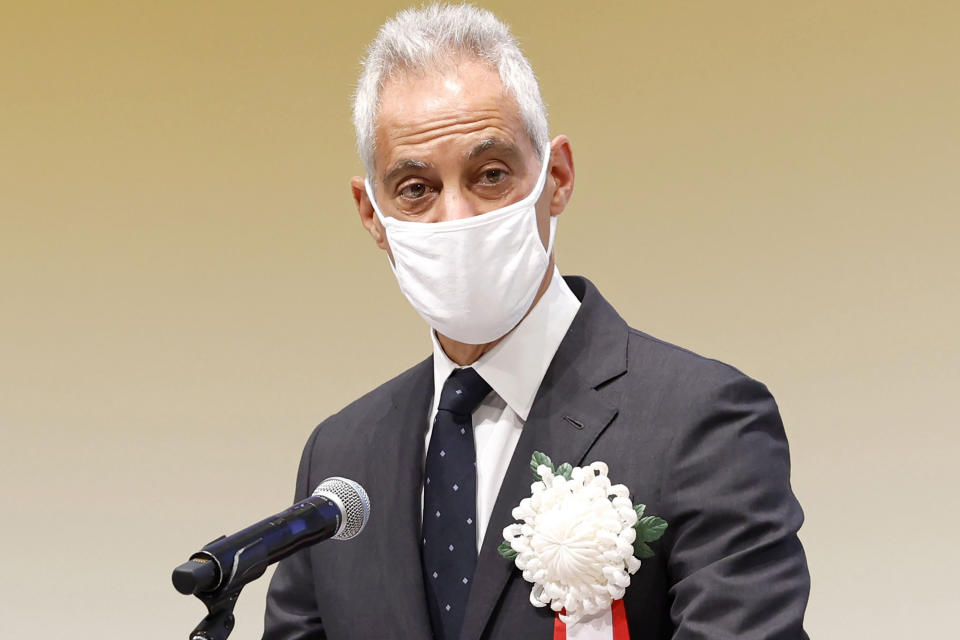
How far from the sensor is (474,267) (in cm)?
220

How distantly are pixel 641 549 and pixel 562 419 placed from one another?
30 cm

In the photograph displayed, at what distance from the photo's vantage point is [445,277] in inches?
87.0

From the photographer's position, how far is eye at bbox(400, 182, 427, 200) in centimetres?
229

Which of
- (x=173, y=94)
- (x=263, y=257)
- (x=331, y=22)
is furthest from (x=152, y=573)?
(x=331, y=22)

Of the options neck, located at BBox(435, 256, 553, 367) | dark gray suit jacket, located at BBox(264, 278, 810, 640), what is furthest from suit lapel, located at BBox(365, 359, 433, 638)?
neck, located at BBox(435, 256, 553, 367)

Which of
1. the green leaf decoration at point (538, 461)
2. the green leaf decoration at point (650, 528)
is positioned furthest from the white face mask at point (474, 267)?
the green leaf decoration at point (650, 528)

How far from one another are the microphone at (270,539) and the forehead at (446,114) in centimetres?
77

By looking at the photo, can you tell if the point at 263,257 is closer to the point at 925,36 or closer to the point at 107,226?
the point at 107,226

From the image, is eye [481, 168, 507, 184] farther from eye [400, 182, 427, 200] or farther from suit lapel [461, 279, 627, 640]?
suit lapel [461, 279, 627, 640]

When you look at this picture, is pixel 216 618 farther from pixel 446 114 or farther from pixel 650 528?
pixel 446 114

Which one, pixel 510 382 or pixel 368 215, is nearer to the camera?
pixel 510 382

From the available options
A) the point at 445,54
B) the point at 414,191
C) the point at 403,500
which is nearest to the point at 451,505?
the point at 403,500

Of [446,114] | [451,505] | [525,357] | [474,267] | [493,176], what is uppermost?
[446,114]

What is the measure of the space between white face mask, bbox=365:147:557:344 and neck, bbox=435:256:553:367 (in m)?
0.09
